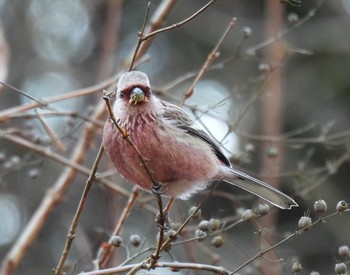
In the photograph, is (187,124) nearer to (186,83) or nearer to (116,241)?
(116,241)

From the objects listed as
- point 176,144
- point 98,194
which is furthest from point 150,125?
point 98,194

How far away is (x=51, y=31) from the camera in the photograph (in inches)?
398

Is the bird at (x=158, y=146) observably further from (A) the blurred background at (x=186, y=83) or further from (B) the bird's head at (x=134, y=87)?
(A) the blurred background at (x=186, y=83)

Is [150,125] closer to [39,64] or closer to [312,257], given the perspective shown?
[312,257]

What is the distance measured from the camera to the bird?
366 centimetres

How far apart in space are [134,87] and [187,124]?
0.66 metres

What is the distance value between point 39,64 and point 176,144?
6.51 m

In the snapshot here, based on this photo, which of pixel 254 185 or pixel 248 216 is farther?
pixel 254 185

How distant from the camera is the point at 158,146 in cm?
374


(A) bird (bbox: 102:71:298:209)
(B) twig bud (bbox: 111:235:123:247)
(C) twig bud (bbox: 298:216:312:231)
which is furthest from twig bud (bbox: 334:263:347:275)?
(B) twig bud (bbox: 111:235:123:247)

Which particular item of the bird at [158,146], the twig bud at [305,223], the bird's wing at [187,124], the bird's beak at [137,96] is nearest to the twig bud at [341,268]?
the twig bud at [305,223]

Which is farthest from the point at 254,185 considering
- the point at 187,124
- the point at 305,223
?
the point at 305,223

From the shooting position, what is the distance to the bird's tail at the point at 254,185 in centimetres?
406

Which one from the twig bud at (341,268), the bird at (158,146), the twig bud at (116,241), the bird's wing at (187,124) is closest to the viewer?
the twig bud at (341,268)
